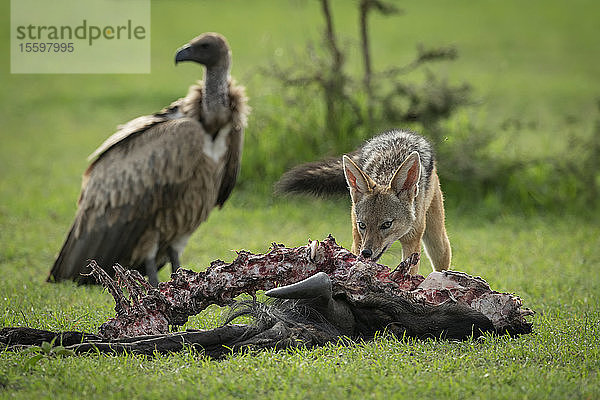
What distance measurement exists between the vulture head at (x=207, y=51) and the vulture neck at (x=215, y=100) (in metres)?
0.06

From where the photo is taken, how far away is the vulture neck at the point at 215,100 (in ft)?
25.8

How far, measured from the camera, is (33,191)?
11.5 meters

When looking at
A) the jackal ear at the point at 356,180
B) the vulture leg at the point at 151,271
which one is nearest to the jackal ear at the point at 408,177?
the jackal ear at the point at 356,180

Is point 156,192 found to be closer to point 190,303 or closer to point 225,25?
point 190,303

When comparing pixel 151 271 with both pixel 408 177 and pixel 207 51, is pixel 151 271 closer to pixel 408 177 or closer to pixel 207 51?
pixel 207 51

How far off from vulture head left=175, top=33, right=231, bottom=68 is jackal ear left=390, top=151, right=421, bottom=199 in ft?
10.0

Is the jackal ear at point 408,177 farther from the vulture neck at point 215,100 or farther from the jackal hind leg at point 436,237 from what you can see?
the vulture neck at point 215,100

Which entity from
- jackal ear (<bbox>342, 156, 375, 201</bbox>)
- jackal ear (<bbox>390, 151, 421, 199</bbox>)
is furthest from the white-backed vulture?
jackal ear (<bbox>390, 151, 421, 199</bbox>)

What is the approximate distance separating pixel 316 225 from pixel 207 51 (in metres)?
2.65

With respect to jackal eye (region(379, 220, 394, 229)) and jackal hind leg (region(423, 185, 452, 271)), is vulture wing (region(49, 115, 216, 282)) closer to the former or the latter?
jackal hind leg (region(423, 185, 452, 271))

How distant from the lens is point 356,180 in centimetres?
574

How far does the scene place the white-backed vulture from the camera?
7.54 metres

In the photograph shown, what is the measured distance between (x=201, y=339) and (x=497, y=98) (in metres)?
14.5

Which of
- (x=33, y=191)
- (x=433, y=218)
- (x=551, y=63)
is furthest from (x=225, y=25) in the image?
(x=433, y=218)
